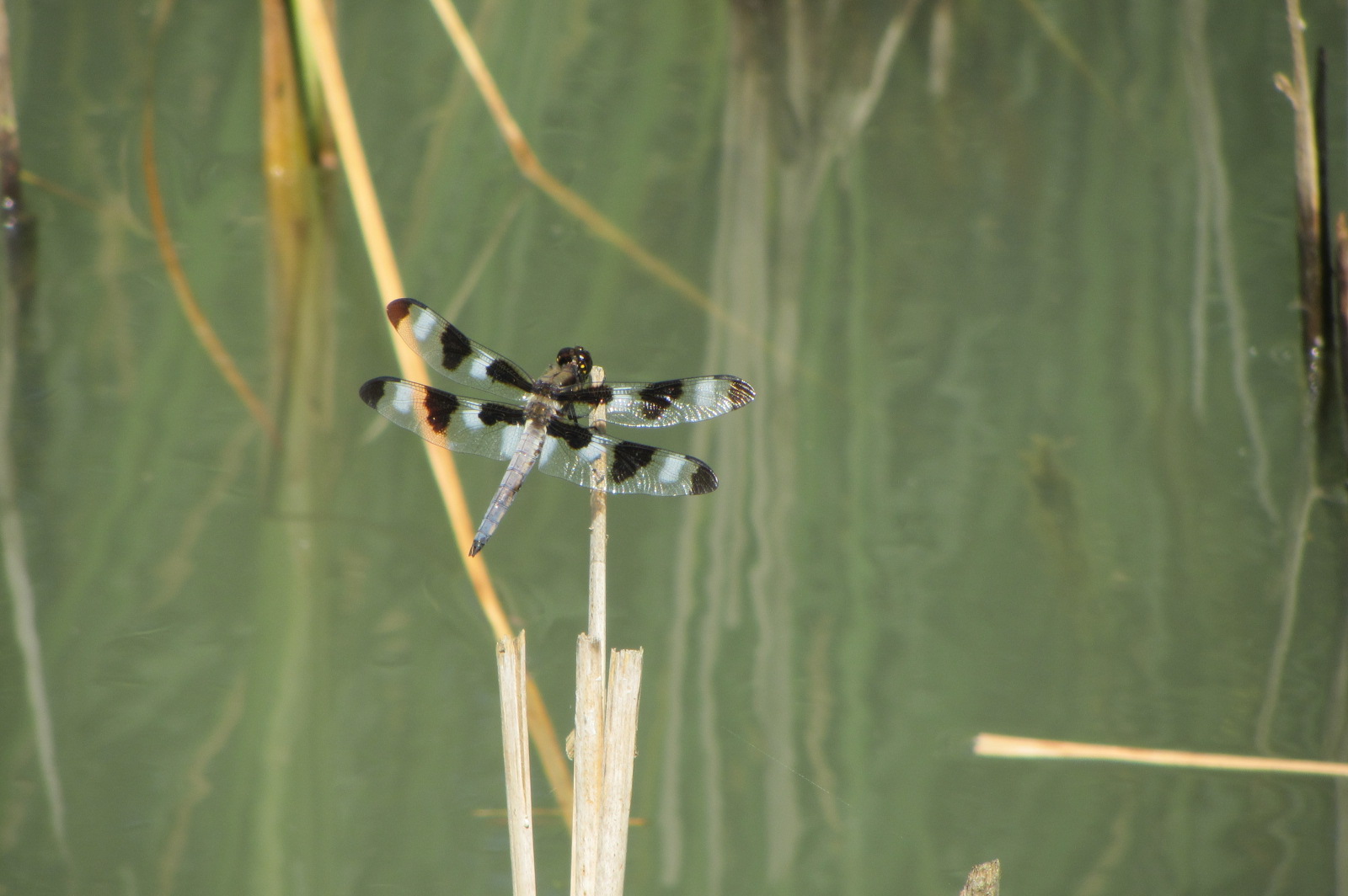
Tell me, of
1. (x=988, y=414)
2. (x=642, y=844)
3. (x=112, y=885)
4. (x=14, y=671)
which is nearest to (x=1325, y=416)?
(x=988, y=414)

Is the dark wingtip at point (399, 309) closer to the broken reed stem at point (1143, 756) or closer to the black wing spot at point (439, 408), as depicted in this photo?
the black wing spot at point (439, 408)

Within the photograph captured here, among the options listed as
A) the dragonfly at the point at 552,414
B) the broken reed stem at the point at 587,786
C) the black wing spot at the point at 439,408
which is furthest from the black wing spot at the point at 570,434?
the broken reed stem at the point at 587,786

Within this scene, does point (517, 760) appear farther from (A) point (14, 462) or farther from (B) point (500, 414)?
(A) point (14, 462)

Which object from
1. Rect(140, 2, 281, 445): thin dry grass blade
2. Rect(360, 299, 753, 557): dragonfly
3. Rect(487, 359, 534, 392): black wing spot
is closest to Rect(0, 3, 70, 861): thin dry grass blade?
Rect(140, 2, 281, 445): thin dry grass blade

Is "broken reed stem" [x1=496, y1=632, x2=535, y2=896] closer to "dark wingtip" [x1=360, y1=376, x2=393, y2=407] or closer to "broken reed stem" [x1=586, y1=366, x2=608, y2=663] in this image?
"broken reed stem" [x1=586, y1=366, x2=608, y2=663]

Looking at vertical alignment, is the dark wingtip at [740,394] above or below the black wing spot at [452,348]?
below

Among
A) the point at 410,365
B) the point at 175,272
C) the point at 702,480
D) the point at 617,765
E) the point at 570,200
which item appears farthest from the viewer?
the point at 570,200

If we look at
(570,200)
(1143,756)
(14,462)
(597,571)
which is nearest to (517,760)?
(597,571)
